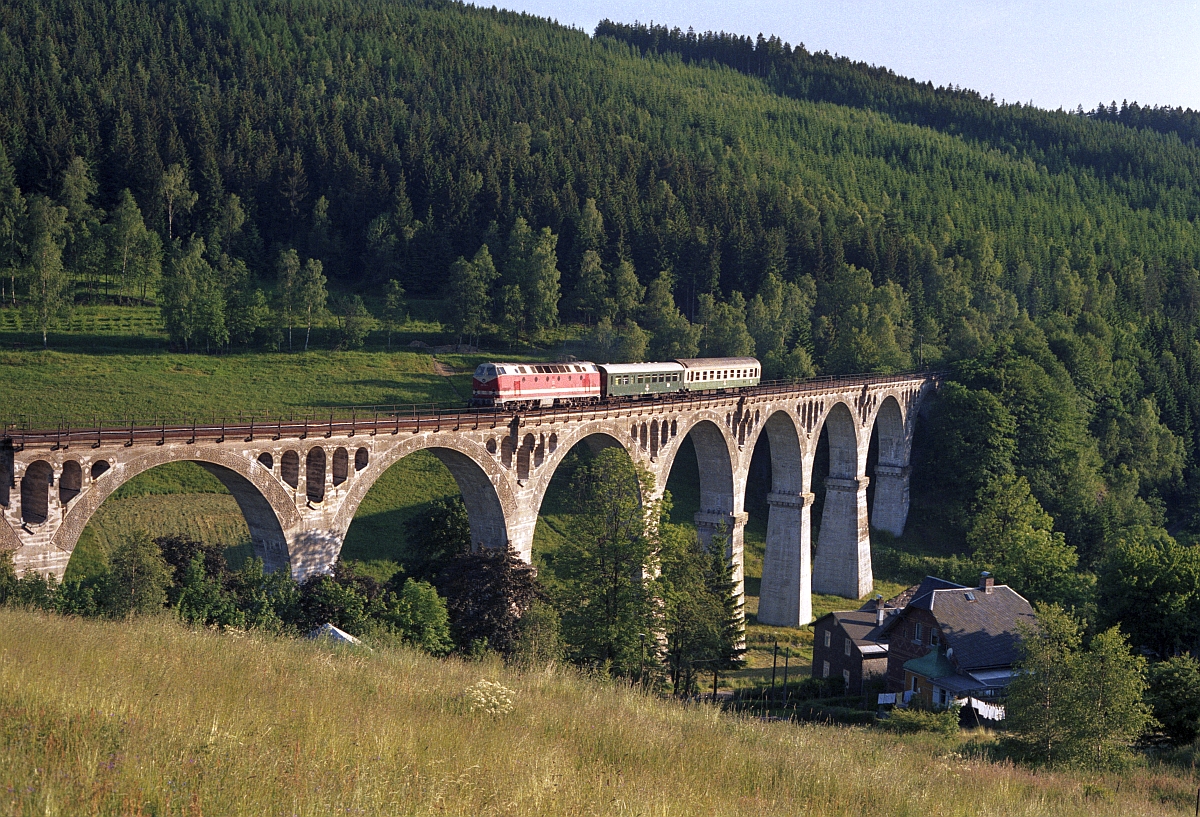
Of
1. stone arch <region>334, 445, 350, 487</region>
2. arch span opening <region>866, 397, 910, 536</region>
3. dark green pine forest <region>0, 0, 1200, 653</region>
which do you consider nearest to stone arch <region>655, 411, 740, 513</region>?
dark green pine forest <region>0, 0, 1200, 653</region>

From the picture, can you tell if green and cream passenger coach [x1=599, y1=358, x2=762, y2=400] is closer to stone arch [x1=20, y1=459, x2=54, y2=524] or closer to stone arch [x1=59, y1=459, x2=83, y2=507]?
stone arch [x1=59, y1=459, x2=83, y2=507]

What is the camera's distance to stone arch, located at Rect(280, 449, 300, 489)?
3672 cm

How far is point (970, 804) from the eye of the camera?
13938 millimetres

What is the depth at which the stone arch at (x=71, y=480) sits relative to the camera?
31.1 m

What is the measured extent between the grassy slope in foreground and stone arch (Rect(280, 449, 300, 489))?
1738 cm

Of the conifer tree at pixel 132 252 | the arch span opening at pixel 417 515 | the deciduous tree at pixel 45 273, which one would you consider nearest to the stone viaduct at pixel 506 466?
the arch span opening at pixel 417 515

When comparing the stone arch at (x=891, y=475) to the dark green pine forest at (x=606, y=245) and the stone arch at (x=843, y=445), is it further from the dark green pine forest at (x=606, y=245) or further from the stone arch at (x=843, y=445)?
the stone arch at (x=843, y=445)

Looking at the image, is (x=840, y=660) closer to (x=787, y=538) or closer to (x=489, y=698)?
(x=787, y=538)

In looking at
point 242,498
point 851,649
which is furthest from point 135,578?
point 851,649

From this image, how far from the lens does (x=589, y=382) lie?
5572 centimetres

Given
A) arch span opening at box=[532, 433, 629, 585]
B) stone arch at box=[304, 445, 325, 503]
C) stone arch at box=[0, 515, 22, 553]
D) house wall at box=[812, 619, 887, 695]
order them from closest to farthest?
stone arch at box=[0, 515, 22, 553] → stone arch at box=[304, 445, 325, 503] → house wall at box=[812, 619, 887, 695] → arch span opening at box=[532, 433, 629, 585]

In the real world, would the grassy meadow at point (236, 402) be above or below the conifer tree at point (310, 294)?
below

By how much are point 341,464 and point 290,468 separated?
216 centimetres

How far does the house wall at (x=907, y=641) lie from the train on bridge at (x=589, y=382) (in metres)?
19.5
